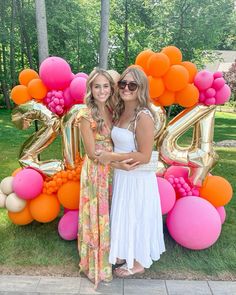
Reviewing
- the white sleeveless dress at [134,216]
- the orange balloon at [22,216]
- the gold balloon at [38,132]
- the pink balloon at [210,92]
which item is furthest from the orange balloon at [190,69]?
the orange balloon at [22,216]

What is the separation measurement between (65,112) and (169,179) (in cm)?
129

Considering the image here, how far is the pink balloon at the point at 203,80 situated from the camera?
11.9 ft

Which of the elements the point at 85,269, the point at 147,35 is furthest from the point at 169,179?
the point at 147,35

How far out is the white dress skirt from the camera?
10.1ft

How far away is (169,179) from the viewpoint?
3.86 m

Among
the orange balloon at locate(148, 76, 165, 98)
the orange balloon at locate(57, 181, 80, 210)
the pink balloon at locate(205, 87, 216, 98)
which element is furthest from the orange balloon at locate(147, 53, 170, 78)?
the orange balloon at locate(57, 181, 80, 210)

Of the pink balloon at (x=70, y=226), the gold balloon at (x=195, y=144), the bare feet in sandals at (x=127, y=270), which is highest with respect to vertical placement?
the gold balloon at (x=195, y=144)

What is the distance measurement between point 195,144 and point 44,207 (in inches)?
65.2

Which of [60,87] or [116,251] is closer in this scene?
[116,251]

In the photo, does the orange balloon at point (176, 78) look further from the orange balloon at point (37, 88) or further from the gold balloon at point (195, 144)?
the orange balloon at point (37, 88)

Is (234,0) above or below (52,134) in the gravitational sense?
above

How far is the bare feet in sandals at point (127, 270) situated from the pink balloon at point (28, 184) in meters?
1.14

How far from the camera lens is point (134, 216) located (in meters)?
3.14

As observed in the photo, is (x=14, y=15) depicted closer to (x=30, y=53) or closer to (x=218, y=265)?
(x=30, y=53)
